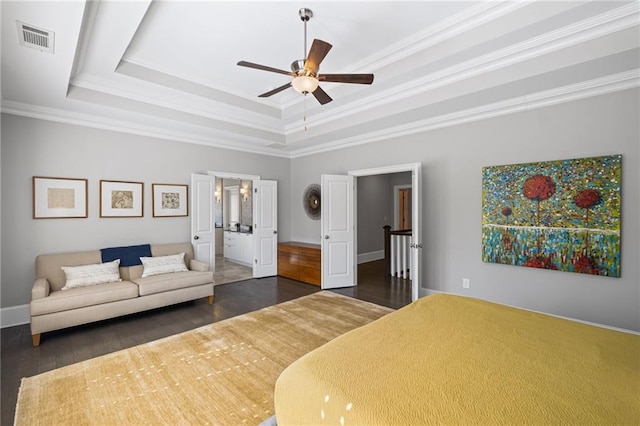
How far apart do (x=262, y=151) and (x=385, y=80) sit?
338cm

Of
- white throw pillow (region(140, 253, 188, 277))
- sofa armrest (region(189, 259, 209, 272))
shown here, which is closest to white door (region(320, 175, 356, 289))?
sofa armrest (region(189, 259, 209, 272))

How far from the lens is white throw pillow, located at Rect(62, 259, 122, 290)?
360 cm

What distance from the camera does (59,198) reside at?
3.96 m

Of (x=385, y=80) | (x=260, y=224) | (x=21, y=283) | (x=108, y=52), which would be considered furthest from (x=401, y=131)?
(x=21, y=283)

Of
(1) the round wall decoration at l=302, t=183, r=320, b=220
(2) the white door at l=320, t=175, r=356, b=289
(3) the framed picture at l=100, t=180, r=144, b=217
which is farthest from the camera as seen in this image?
(1) the round wall decoration at l=302, t=183, r=320, b=220

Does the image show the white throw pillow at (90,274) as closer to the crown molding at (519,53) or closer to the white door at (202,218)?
the white door at (202,218)

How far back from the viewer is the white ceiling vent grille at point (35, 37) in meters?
2.16

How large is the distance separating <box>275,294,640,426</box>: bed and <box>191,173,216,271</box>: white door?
163 inches

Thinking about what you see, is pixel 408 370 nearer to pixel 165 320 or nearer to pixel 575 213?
pixel 575 213

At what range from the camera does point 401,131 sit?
4.81 metres

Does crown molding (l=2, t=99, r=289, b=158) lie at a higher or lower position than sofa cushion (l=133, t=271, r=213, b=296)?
higher

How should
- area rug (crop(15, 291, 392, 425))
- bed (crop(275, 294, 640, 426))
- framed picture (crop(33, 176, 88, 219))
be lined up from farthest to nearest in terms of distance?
framed picture (crop(33, 176, 88, 219))
area rug (crop(15, 291, 392, 425))
bed (crop(275, 294, 640, 426))

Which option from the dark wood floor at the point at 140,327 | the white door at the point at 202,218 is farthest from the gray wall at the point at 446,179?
the dark wood floor at the point at 140,327

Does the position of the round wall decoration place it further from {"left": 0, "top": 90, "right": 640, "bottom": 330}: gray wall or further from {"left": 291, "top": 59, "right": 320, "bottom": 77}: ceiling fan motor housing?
{"left": 291, "top": 59, "right": 320, "bottom": 77}: ceiling fan motor housing
